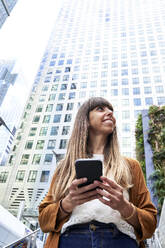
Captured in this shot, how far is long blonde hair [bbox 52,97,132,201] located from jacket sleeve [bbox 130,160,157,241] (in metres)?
0.07

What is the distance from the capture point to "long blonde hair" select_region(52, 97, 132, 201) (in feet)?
3.45

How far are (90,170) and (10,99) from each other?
18130mm

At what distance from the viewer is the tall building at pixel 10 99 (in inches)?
567

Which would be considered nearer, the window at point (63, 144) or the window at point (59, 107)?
the window at point (63, 144)

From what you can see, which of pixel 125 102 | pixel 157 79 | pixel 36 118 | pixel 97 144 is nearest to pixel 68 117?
pixel 36 118

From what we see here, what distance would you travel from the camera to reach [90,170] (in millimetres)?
755

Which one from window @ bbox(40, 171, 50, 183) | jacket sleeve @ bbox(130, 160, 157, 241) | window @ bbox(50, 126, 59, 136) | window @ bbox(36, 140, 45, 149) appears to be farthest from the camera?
window @ bbox(50, 126, 59, 136)

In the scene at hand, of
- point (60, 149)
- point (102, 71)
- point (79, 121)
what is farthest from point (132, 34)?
point (79, 121)

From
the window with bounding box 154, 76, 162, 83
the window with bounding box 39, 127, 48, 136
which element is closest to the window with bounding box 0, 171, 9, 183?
the window with bounding box 39, 127, 48, 136

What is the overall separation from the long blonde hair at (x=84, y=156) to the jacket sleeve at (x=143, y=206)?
0.07 meters

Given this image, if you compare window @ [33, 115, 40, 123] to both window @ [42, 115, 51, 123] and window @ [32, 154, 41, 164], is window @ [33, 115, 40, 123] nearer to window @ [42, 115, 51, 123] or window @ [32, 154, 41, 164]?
window @ [42, 115, 51, 123]

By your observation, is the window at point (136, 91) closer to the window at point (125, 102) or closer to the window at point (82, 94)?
the window at point (125, 102)

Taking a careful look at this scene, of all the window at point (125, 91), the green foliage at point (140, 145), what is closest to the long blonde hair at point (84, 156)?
the green foliage at point (140, 145)

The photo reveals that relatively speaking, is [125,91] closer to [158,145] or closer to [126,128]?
[126,128]
